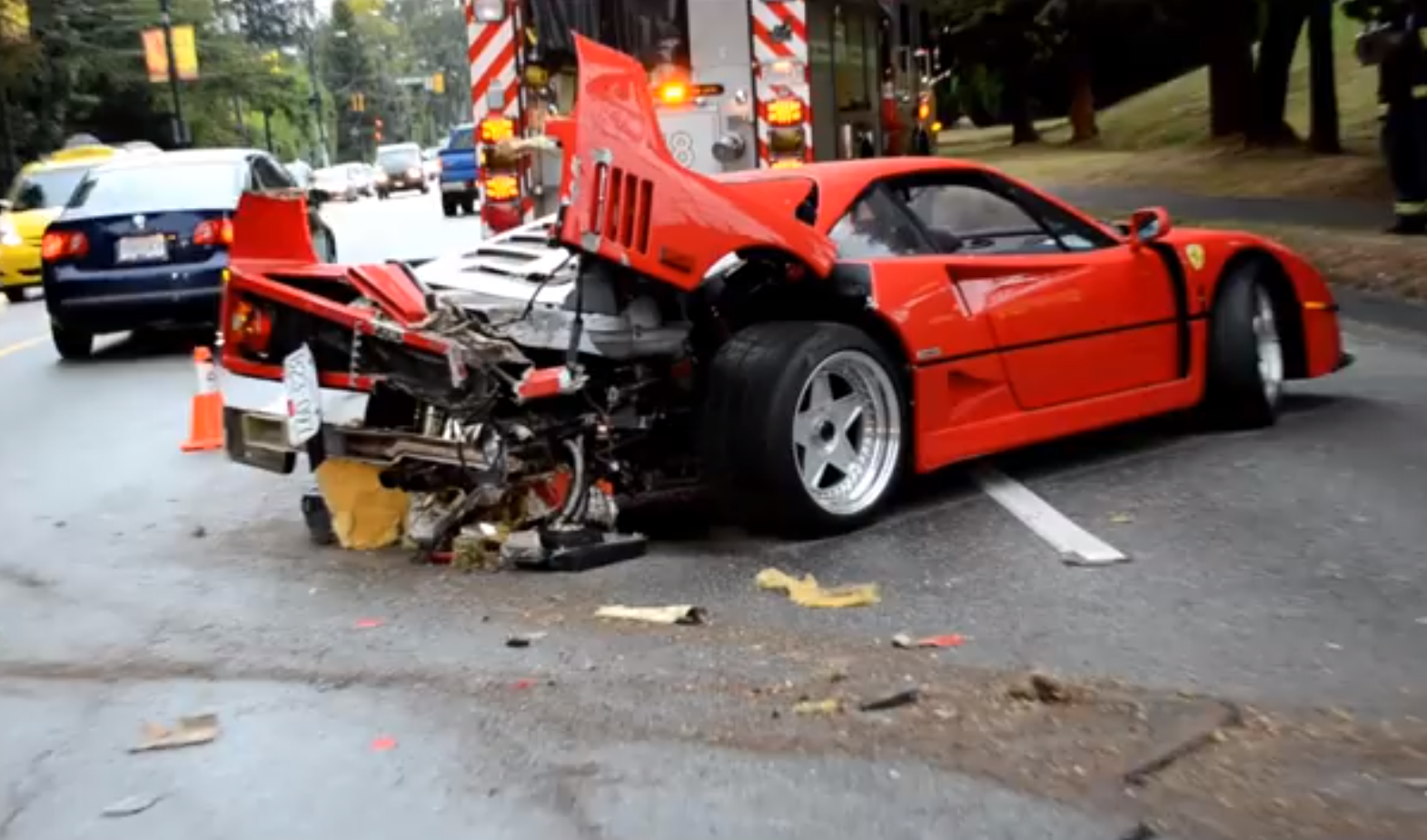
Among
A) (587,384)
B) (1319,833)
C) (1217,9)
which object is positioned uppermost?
(1217,9)

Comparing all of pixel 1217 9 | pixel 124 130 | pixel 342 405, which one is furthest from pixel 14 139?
pixel 342 405

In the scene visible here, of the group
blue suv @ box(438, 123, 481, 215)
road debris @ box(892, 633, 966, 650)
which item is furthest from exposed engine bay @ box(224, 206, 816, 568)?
blue suv @ box(438, 123, 481, 215)

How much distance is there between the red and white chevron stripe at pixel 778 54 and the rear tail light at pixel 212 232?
4.31m

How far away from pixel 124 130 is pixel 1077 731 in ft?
210

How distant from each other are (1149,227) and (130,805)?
5354mm

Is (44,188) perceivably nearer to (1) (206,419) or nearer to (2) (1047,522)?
(1) (206,419)

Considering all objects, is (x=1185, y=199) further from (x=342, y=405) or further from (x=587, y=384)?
(x=587, y=384)

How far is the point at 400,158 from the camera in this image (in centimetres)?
6619

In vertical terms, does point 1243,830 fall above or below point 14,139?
below

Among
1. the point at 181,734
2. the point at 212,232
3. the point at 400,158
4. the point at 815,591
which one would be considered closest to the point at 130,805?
the point at 181,734

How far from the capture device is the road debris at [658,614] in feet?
18.9

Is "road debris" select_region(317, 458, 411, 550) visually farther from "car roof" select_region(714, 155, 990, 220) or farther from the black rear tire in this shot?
the black rear tire

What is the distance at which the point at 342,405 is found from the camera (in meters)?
9.05

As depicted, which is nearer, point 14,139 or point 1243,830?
point 1243,830
